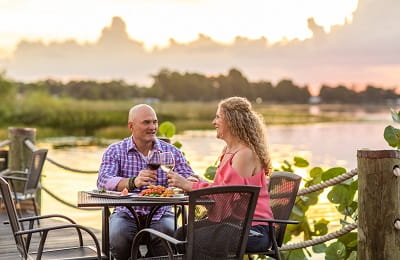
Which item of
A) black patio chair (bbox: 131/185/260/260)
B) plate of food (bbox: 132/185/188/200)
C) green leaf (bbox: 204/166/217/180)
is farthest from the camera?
green leaf (bbox: 204/166/217/180)

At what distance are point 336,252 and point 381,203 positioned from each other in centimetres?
169

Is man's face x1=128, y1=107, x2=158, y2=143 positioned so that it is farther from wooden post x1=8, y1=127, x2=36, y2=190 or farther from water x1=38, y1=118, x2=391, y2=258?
water x1=38, y1=118, x2=391, y2=258

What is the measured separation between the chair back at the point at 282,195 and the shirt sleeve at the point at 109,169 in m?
0.92

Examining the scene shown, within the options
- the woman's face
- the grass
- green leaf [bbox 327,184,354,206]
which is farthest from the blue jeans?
the grass

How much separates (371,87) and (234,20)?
19.4 metres

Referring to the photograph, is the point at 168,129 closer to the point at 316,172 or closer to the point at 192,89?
the point at 316,172

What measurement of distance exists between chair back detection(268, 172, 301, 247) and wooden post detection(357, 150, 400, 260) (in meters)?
0.40

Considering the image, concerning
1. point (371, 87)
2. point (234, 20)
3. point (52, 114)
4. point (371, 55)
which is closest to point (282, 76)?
point (234, 20)

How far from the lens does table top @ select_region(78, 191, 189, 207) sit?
3.98m

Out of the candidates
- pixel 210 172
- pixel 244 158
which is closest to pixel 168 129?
pixel 210 172

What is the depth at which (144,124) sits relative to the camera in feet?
16.2

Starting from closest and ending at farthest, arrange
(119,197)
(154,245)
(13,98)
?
1. (119,197)
2. (154,245)
3. (13,98)

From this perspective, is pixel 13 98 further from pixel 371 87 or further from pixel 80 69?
pixel 371 87

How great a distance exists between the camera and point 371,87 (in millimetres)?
25234
